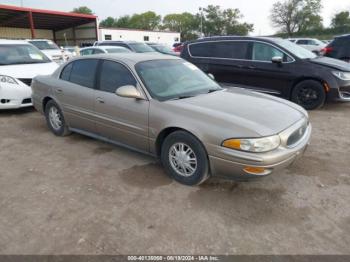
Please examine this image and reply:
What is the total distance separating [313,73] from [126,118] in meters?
4.73

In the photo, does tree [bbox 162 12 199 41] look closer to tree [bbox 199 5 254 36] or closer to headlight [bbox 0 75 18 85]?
tree [bbox 199 5 254 36]

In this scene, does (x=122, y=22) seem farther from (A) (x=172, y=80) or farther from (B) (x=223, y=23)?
(A) (x=172, y=80)

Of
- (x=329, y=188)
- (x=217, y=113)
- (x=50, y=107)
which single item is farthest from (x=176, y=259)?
(x=50, y=107)

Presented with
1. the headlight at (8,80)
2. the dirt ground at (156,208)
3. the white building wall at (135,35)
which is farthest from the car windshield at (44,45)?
the white building wall at (135,35)

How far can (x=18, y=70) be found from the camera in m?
7.01

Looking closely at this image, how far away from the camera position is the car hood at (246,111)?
3.18m

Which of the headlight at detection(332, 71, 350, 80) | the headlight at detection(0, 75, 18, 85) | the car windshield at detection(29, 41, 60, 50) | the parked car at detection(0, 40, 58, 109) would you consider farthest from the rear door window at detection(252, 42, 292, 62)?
the car windshield at detection(29, 41, 60, 50)

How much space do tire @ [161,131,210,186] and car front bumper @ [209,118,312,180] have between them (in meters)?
0.12

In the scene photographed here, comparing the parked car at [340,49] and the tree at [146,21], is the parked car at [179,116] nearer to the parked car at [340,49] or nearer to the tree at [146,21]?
the parked car at [340,49]

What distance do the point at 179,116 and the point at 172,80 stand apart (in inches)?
32.7

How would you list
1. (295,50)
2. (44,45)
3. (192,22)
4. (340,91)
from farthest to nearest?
(192,22)
(44,45)
(295,50)
(340,91)

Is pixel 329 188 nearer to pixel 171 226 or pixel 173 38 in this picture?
pixel 171 226

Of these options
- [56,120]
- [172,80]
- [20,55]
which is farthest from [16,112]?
[172,80]

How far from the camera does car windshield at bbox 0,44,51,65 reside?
7391 millimetres
